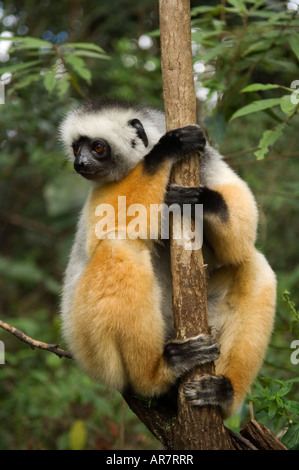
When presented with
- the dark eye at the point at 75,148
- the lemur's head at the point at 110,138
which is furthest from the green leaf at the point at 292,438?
the dark eye at the point at 75,148

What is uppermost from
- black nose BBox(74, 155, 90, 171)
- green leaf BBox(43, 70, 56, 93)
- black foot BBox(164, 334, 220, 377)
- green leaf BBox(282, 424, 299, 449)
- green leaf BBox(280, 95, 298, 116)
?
green leaf BBox(43, 70, 56, 93)

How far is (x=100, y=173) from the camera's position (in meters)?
4.49

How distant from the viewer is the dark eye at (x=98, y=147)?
4602 millimetres

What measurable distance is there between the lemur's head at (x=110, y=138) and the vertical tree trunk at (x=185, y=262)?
780 mm

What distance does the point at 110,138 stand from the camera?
4586mm

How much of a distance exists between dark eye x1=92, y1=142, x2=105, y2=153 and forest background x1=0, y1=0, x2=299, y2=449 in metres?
1.07

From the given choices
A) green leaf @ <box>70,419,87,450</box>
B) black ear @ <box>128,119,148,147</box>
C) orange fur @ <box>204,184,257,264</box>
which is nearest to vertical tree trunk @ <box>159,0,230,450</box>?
orange fur @ <box>204,184,257,264</box>

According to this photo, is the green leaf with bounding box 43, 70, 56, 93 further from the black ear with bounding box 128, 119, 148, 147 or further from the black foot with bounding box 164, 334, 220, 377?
the black foot with bounding box 164, 334, 220, 377

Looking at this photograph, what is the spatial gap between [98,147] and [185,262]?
1539 mm

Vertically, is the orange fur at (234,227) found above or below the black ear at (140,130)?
below

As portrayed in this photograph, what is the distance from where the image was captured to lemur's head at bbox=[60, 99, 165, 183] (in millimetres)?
4523

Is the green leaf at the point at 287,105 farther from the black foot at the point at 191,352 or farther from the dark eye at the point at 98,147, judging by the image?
the black foot at the point at 191,352

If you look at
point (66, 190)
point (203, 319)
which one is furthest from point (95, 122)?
point (66, 190)

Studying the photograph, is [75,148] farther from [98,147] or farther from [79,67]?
[79,67]
